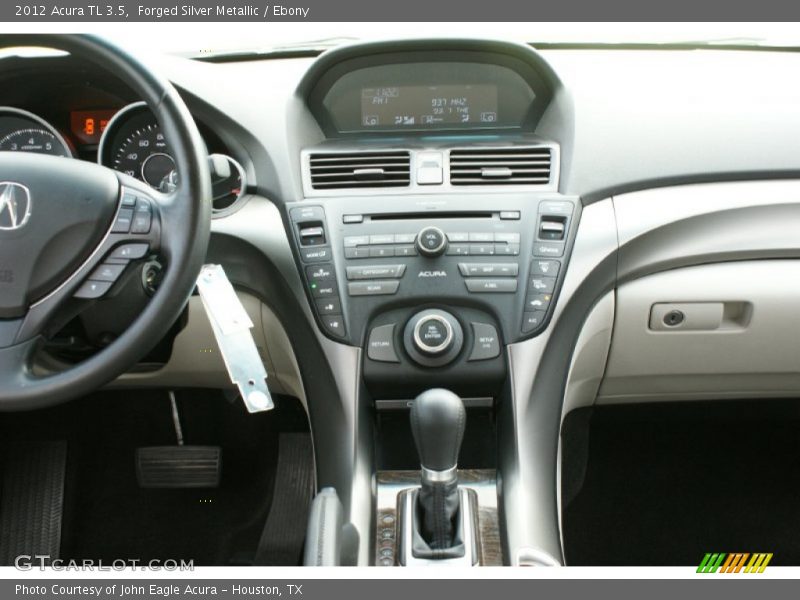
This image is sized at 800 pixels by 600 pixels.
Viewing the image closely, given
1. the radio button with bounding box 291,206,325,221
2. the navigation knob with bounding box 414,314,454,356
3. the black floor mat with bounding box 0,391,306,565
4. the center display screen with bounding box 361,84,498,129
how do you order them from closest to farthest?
the navigation knob with bounding box 414,314,454,356 < the radio button with bounding box 291,206,325,221 < the center display screen with bounding box 361,84,498,129 < the black floor mat with bounding box 0,391,306,565

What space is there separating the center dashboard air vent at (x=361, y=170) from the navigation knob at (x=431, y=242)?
15 centimetres

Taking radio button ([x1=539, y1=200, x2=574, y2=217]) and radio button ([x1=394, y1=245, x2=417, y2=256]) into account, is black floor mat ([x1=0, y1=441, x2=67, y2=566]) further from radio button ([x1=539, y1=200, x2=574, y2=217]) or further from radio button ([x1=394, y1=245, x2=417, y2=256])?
radio button ([x1=539, y1=200, x2=574, y2=217])

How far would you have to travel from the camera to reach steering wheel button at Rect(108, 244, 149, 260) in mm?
1235

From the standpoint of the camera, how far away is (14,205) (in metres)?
1.25

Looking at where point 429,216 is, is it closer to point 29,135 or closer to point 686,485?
point 29,135

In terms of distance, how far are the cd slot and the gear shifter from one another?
399 mm

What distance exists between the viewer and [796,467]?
2338mm

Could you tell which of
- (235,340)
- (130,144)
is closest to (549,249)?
(235,340)

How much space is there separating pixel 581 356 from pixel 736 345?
360mm

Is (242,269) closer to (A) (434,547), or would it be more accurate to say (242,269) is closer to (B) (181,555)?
(A) (434,547)

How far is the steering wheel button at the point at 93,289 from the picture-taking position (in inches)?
48.4

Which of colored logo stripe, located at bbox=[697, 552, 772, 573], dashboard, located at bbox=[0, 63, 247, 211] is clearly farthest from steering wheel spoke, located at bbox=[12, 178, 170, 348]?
colored logo stripe, located at bbox=[697, 552, 772, 573]

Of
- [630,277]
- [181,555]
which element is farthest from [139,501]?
[630,277]

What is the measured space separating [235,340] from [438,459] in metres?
0.45
